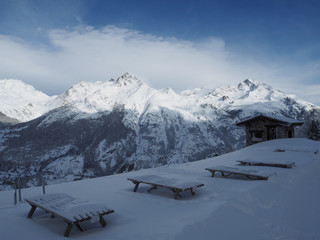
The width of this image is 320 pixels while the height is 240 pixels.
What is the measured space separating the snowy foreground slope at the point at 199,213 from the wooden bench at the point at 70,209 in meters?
0.46

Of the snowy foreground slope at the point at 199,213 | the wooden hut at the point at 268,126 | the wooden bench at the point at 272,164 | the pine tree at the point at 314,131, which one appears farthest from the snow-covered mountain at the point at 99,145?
the snowy foreground slope at the point at 199,213

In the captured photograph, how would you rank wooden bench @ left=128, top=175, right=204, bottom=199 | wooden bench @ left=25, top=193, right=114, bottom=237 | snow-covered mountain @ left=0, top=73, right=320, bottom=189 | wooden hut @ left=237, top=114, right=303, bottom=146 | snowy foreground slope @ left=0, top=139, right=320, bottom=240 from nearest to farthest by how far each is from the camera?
wooden bench @ left=25, top=193, right=114, bottom=237 → snowy foreground slope @ left=0, top=139, right=320, bottom=240 → wooden bench @ left=128, top=175, right=204, bottom=199 → wooden hut @ left=237, top=114, right=303, bottom=146 → snow-covered mountain @ left=0, top=73, right=320, bottom=189

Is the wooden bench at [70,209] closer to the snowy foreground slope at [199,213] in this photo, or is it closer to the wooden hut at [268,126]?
the snowy foreground slope at [199,213]

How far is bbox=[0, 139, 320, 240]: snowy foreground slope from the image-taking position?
6.40 m

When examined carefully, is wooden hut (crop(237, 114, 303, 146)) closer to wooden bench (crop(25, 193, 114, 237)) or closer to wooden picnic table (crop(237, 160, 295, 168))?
wooden picnic table (crop(237, 160, 295, 168))

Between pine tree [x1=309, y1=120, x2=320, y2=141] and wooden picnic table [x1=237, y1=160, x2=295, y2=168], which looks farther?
pine tree [x1=309, y1=120, x2=320, y2=141]

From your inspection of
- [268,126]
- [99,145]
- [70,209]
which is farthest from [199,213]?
[99,145]

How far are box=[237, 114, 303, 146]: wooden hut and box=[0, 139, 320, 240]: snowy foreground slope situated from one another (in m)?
17.5

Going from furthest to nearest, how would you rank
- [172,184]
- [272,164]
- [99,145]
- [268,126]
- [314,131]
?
[99,145] < [314,131] < [268,126] < [272,164] < [172,184]

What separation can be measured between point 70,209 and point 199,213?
3.86m

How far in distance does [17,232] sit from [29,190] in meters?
6.41

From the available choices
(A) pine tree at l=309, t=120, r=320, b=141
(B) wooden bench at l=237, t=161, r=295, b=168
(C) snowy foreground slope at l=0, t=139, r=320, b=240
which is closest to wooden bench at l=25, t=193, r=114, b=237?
(C) snowy foreground slope at l=0, t=139, r=320, b=240

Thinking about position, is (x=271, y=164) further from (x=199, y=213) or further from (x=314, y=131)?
(x=314, y=131)

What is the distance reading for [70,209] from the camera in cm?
649
